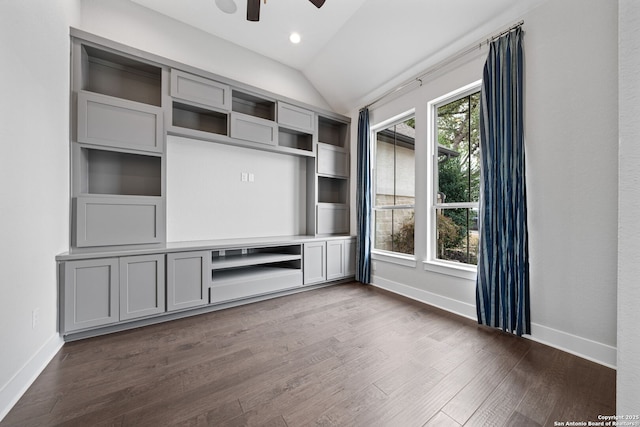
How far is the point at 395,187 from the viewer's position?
377 centimetres

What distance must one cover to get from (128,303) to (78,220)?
0.87 metres

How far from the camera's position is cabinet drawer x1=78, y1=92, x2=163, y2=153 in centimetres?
234

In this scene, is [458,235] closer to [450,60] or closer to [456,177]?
[456,177]

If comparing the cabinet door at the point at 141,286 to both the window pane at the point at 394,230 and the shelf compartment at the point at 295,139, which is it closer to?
the shelf compartment at the point at 295,139

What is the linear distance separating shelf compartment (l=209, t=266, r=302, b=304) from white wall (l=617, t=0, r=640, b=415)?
2867 mm

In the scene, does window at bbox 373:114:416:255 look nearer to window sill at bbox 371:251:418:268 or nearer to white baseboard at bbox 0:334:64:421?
window sill at bbox 371:251:418:268

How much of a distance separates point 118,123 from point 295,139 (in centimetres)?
233

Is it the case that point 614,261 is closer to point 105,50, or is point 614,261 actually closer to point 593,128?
point 593,128

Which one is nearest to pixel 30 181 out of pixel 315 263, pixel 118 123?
pixel 118 123

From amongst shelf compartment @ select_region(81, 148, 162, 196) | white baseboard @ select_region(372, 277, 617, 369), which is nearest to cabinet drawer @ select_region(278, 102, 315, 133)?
shelf compartment @ select_region(81, 148, 162, 196)

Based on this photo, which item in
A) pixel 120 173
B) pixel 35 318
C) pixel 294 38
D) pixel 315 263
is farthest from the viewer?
pixel 315 263

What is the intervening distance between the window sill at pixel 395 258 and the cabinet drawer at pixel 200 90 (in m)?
2.88

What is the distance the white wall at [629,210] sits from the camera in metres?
0.94

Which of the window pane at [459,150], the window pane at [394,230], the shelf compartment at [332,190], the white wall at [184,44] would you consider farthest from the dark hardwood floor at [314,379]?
the white wall at [184,44]
